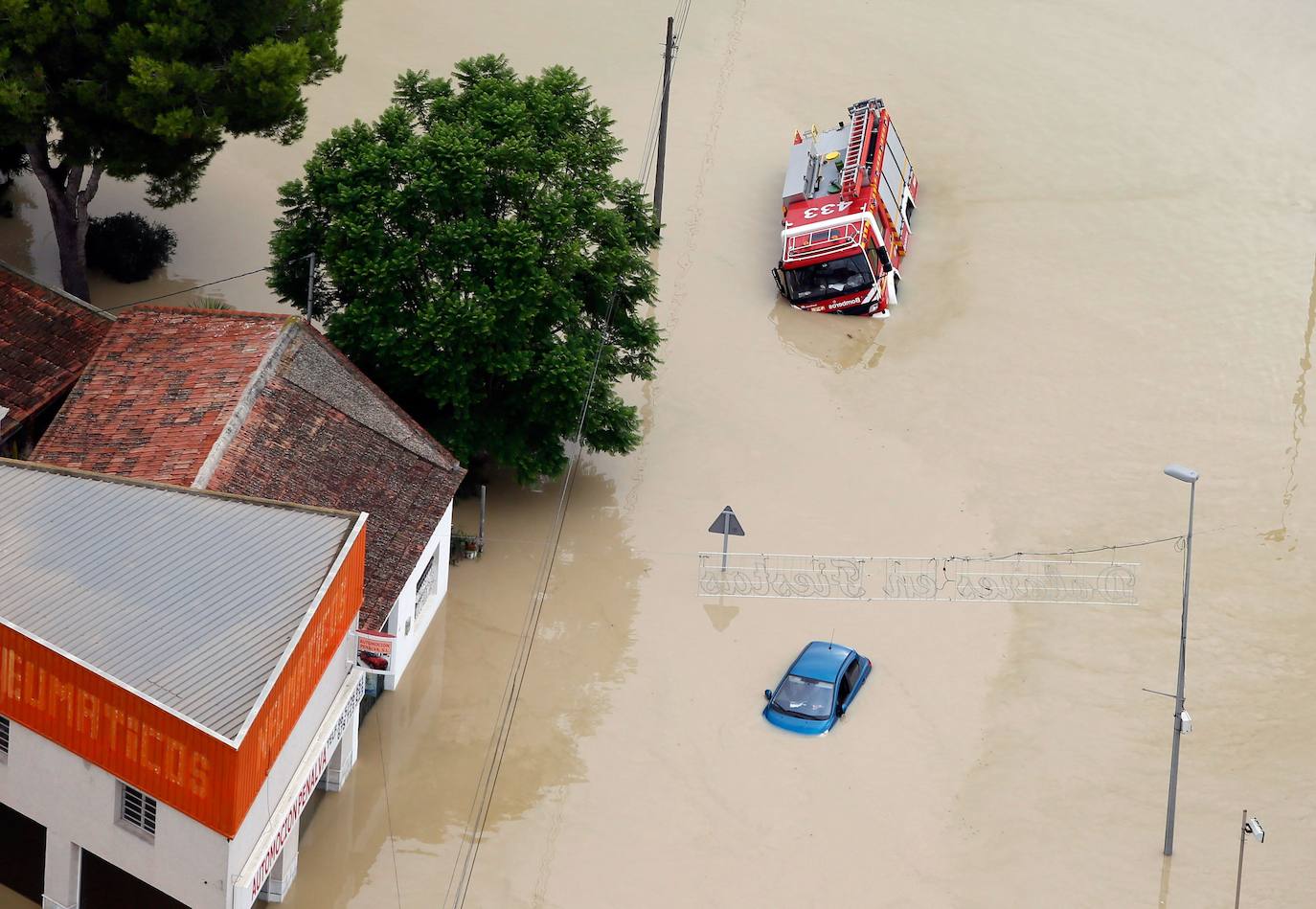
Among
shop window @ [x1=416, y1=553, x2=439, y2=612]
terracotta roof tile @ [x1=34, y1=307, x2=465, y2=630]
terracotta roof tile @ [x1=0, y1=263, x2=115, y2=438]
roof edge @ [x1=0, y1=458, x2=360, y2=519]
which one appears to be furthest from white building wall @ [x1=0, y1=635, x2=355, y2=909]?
terracotta roof tile @ [x1=0, y1=263, x2=115, y2=438]

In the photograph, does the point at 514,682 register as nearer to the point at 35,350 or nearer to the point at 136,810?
the point at 136,810

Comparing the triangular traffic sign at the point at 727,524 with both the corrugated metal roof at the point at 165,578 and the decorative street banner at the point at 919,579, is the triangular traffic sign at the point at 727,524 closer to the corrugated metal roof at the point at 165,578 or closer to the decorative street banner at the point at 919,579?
the decorative street banner at the point at 919,579

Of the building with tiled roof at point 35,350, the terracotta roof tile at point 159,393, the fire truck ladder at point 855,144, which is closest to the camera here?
the terracotta roof tile at point 159,393

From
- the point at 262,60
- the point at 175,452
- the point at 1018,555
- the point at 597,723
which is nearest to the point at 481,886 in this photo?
the point at 597,723

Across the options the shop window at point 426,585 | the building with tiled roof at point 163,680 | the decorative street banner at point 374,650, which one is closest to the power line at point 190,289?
the shop window at point 426,585

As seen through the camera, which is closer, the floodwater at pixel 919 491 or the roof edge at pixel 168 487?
the roof edge at pixel 168 487

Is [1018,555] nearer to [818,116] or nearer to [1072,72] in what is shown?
[818,116]

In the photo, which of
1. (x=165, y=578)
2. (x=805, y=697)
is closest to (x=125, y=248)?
(x=165, y=578)
